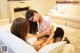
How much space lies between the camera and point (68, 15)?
3781mm

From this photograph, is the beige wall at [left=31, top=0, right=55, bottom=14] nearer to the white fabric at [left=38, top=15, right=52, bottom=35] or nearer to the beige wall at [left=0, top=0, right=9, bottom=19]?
the beige wall at [left=0, top=0, right=9, bottom=19]

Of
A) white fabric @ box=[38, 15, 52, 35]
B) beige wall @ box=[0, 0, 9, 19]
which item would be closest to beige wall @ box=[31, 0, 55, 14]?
beige wall @ box=[0, 0, 9, 19]

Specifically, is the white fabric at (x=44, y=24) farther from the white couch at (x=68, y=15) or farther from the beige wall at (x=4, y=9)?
the beige wall at (x=4, y=9)

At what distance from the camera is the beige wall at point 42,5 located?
496cm

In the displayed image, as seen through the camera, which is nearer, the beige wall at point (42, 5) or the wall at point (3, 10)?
the wall at point (3, 10)

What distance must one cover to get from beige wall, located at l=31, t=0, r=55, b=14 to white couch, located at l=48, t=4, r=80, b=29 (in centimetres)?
103

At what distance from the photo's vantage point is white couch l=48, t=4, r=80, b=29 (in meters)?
3.55

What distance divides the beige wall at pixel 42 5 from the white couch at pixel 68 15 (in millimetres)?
1032

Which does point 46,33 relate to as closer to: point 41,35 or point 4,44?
point 41,35

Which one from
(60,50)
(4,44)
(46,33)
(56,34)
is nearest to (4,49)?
(4,44)

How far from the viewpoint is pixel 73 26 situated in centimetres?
360

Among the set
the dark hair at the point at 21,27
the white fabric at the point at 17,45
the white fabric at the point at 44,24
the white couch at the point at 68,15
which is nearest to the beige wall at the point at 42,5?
the white couch at the point at 68,15

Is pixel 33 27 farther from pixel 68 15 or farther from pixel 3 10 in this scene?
pixel 3 10

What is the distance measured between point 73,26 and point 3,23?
2.19m
